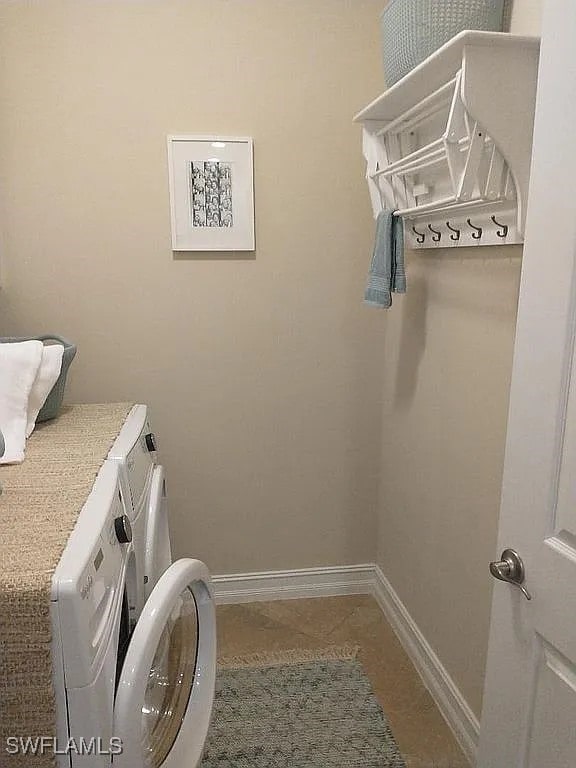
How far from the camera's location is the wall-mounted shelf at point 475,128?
125 centimetres

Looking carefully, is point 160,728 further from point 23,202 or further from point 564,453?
point 23,202

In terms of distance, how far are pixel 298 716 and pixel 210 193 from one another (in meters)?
1.74

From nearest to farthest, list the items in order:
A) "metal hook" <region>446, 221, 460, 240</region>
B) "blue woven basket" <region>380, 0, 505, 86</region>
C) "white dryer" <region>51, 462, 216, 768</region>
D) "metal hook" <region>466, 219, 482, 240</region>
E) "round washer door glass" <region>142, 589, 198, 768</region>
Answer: "white dryer" <region>51, 462, 216, 768</region> < "round washer door glass" <region>142, 589, 198, 768</region> < "blue woven basket" <region>380, 0, 505, 86</region> < "metal hook" <region>466, 219, 482, 240</region> < "metal hook" <region>446, 221, 460, 240</region>

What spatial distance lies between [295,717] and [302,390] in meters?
1.11

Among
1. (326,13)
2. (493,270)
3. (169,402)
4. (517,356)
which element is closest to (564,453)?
(517,356)

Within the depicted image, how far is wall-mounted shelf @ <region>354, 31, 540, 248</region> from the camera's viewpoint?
1.25 meters

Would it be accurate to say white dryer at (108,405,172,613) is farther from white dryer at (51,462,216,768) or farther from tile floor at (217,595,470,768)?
tile floor at (217,595,470,768)

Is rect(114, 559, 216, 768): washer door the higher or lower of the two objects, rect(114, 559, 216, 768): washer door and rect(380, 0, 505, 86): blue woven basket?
the lower

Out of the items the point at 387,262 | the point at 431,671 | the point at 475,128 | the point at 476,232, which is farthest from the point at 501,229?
the point at 431,671

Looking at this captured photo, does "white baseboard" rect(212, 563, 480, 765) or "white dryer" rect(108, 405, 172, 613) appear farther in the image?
"white baseboard" rect(212, 563, 480, 765)

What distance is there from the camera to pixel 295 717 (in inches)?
74.1

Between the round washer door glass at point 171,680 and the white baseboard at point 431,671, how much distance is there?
846mm

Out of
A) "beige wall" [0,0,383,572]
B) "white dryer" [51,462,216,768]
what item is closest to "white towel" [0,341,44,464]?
"white dryer" [51,462,216,768]

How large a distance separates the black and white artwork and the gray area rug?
5.11ft
